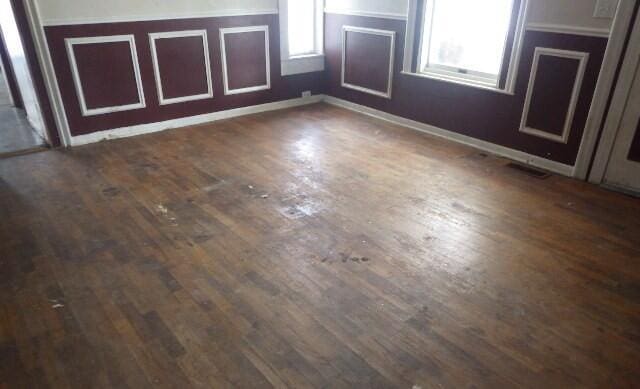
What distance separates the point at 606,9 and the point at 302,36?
10.7 feet

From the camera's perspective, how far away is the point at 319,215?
3094 millimetres

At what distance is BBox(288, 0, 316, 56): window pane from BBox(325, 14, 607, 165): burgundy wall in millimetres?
196

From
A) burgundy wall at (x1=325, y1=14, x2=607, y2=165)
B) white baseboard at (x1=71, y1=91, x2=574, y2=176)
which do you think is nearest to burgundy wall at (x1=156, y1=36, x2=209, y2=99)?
white baseboard at (x1=71, y1=91, x2=574, y2=176)

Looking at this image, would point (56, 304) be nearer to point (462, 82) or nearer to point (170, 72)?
point (170, 72)

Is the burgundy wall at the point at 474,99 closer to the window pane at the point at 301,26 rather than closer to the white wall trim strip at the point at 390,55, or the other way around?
the white wall trim strip at the point at 390,55

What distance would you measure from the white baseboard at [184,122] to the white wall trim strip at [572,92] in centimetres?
270

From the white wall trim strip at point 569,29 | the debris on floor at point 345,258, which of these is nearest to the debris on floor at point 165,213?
the debris on floor at point 345,258

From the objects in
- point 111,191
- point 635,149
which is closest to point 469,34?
point 635,149

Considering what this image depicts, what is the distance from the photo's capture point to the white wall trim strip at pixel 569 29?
10.8 ft

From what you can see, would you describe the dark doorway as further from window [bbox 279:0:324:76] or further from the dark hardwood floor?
window [bbox 279:0:324:76]

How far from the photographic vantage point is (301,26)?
5.41 meters

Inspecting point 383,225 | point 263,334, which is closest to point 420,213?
point 383,225

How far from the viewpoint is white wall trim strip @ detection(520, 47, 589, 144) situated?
11.3 ft

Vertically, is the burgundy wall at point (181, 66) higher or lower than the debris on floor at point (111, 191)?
higher
